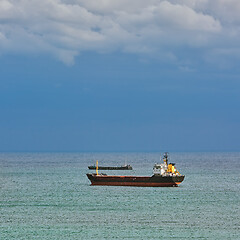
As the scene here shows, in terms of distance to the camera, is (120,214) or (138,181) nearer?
(120,214)

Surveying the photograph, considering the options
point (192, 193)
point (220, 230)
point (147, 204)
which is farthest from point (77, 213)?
point (192, 193)

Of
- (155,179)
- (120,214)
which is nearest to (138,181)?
(155,179)

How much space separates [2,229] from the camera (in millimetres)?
60625

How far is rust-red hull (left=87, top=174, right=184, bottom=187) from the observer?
11044 centimetres

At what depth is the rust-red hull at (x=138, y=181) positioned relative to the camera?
4348 inches

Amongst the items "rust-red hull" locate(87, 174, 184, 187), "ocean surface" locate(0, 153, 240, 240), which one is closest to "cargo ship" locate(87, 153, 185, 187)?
"rust-red hull" locate(87, 174, 184, 187)

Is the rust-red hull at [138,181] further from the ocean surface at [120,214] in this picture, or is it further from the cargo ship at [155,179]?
the ocean surface at [120,214]

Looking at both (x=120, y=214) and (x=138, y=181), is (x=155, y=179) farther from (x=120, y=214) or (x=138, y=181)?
(x=120, y=214)

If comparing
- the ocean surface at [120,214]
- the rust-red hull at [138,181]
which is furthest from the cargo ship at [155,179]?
the ocean surface at [120,214]

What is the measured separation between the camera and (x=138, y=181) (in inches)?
4505

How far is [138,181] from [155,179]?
4.67m

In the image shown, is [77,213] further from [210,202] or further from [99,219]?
[210,202]

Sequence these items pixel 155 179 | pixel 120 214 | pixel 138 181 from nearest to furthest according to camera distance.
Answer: pixel 120 214 → pixel 155 179 → pixel 138 181

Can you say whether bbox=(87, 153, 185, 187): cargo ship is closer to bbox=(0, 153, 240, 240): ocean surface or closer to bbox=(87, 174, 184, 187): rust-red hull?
bbox=(87, 174, 184, 187): rust-red hull
